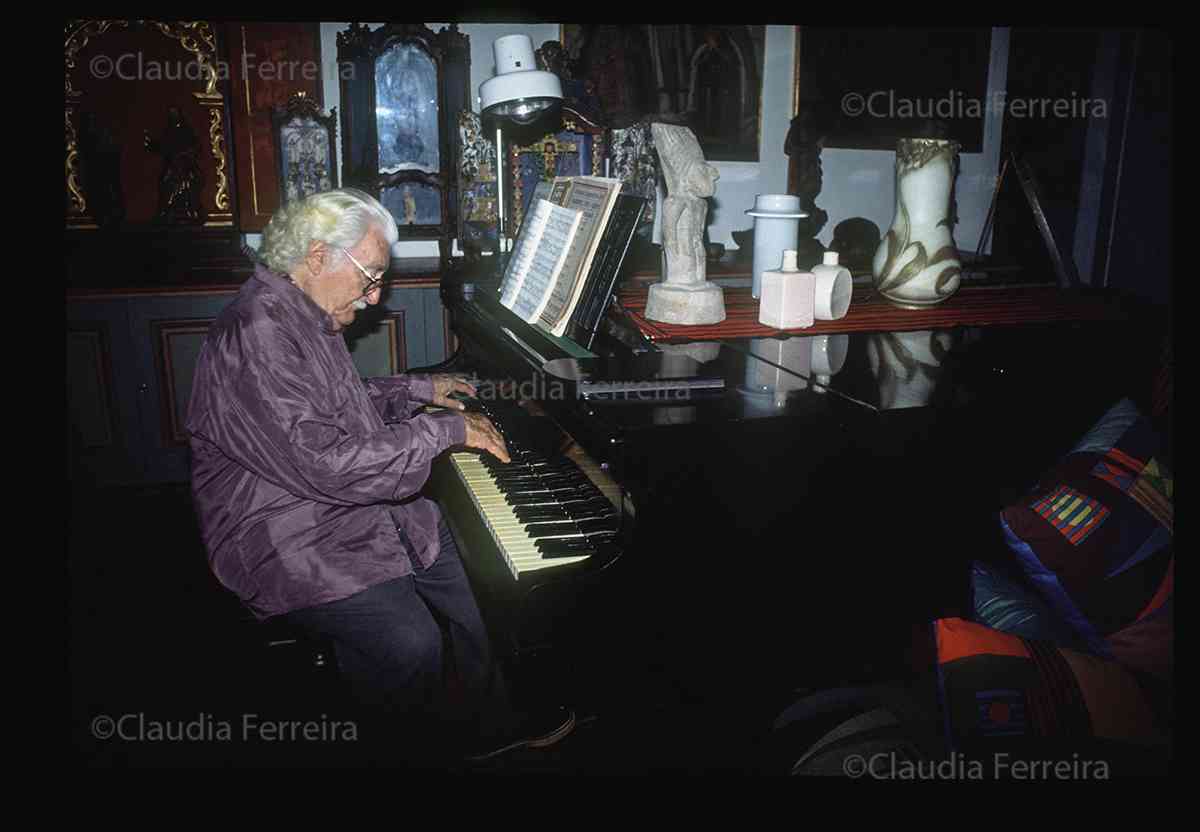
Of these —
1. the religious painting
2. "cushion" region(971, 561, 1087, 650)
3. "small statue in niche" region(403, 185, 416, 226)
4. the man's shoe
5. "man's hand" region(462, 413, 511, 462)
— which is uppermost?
the religious painting

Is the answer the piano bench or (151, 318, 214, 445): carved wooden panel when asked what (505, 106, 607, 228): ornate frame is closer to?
(151, 318, 214, 445): carved wooden panel

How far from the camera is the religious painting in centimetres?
433

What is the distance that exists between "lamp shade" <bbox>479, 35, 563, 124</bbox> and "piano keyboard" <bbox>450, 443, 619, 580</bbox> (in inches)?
49.3

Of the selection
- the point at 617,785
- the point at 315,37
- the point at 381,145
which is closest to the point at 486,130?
the point at 381,145

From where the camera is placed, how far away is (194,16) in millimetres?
1901

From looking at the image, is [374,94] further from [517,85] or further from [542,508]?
[542,508]

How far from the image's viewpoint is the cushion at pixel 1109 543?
1.49m

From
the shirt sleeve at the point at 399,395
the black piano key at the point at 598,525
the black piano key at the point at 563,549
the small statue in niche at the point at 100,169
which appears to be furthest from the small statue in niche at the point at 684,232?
the small statue in niche at the point at 100,169

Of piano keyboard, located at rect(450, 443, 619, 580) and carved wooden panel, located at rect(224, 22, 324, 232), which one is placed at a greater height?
carved wooden panel, located at rect(224, 22, 324, 232)

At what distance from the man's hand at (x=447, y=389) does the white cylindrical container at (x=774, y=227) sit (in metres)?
1.00

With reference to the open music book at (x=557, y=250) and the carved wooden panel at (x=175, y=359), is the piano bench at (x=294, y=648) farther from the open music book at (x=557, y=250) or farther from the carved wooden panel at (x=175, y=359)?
the carved wooden panel at (x=175, y=359)

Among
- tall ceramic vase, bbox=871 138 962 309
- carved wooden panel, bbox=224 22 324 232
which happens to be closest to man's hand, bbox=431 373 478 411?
tall ceramic vase, bbox=871 138 962 309

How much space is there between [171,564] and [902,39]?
4.74 m

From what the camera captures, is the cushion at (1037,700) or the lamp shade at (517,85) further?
the lamp shade at (517,85)
